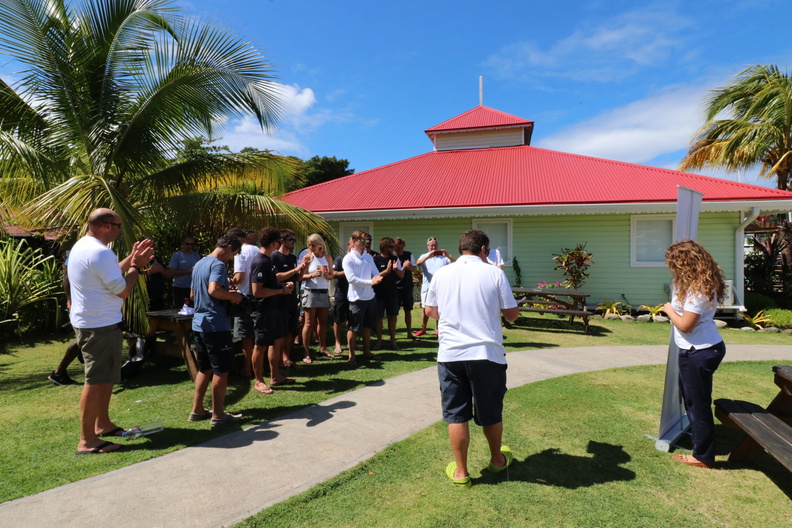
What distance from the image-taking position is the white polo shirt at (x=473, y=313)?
9.30ft

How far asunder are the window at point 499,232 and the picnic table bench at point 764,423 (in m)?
8.95

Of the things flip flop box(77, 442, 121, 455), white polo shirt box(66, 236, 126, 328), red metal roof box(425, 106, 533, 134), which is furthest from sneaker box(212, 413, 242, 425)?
red metal roof box(425, 106, 533, 134)

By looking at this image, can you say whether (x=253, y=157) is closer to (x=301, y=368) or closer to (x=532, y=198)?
(x=301, y=368)

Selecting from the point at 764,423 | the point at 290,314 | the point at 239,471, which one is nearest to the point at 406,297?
the point at 290,314

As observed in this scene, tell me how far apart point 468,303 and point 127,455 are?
3.03m

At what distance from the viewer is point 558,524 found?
2570mm

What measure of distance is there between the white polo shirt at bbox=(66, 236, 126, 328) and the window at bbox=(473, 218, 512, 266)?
33.5 feet

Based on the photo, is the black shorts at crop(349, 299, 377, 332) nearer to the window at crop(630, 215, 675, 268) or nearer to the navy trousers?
the navy trousers

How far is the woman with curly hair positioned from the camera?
10.3ft

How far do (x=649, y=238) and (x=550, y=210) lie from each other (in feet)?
9.06

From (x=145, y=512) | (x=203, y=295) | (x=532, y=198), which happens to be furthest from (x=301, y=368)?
(x=532, y=198)

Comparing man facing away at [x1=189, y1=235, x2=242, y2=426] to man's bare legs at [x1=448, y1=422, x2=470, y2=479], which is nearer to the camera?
man's bare legs at [x1=448, y1=422, x2=470, y2=479]

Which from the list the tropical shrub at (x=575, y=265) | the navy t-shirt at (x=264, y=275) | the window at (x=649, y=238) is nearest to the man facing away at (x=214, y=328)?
the navy t-shirt at (x=264, y=275)

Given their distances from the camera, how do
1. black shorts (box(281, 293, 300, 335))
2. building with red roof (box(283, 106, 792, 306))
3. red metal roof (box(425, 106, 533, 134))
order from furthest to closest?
red metal roof (box(425, 106, 533, 134)) < building with red roof (box(283, 106, 792, 306)) < black shorts (box(281, 293, 300, 335))
